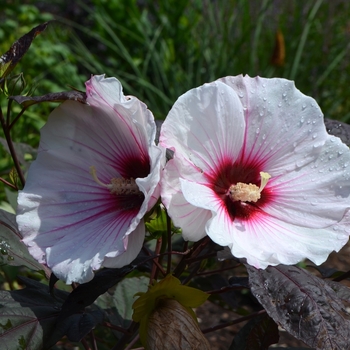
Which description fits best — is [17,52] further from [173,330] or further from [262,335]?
[262,335]

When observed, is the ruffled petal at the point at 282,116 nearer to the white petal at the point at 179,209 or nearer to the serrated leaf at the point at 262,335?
the white petal at the point at 179,209

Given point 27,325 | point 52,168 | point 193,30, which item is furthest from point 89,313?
point 193,30

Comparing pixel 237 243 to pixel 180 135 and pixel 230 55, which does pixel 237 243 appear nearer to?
pixel 180 135

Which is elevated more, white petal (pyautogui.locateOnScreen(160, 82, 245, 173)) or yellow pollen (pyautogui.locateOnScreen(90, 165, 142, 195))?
white petal (pyautogui.locateOnScreen(160, 82, 245, 173))

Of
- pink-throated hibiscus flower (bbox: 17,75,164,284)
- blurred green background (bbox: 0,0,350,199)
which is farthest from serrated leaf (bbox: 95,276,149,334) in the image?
blurred green background (bbox: 0,0,350,199)

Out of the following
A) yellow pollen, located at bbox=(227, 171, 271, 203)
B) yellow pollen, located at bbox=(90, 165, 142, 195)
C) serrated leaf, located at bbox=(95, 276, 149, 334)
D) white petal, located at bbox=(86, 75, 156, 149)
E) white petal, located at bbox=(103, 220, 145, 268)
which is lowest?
serrated leaf, located at bbox=(95, 276, 149, 334)

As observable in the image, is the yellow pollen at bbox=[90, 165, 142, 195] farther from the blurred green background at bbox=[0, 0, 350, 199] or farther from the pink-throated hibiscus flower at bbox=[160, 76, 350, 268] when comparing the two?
the blurred green background at bbox=[0, 0, 350, 199]

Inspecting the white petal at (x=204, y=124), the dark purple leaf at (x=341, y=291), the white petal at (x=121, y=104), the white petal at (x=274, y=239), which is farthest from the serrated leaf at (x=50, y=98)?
the dark purple leaf at (x=341, y=291)
